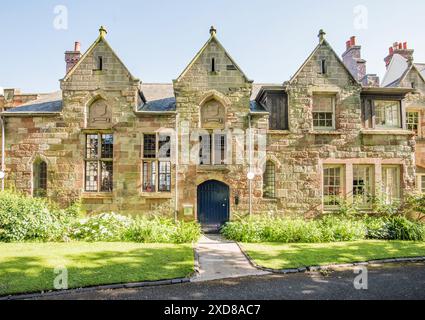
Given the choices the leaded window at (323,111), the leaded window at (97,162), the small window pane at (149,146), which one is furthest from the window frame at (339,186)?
the leaded window at (97,162)

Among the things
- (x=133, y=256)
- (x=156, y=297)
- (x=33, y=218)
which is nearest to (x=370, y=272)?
(x=156, y=297)

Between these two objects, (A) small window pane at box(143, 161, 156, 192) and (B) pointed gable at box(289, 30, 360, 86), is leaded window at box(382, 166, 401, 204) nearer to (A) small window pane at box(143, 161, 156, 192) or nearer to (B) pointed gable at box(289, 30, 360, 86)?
(B) pointed gable at box(289, 30, 360, 86)

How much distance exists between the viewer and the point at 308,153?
14742mm

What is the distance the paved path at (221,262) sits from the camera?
780 centimetres

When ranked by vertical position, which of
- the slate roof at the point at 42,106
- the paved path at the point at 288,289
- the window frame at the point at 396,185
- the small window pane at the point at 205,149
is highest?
the slate roof at the point at 42,106

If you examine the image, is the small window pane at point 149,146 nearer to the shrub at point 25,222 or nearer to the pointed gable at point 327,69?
the shrub at point 25,222

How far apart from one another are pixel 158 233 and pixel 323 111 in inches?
418

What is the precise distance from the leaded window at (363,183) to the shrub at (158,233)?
8939 mm

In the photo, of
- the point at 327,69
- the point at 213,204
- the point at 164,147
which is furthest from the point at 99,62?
the point at 327,69

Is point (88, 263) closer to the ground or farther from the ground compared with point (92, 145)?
closer to the ground

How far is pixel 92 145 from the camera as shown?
1452 centimetres

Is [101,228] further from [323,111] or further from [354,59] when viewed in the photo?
[354,59]

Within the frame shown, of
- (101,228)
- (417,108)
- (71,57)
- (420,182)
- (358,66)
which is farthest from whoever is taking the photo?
(358,66)

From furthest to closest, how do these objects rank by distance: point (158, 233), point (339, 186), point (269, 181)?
point (339, 186) < point (269, 181) < point (158, 233)
